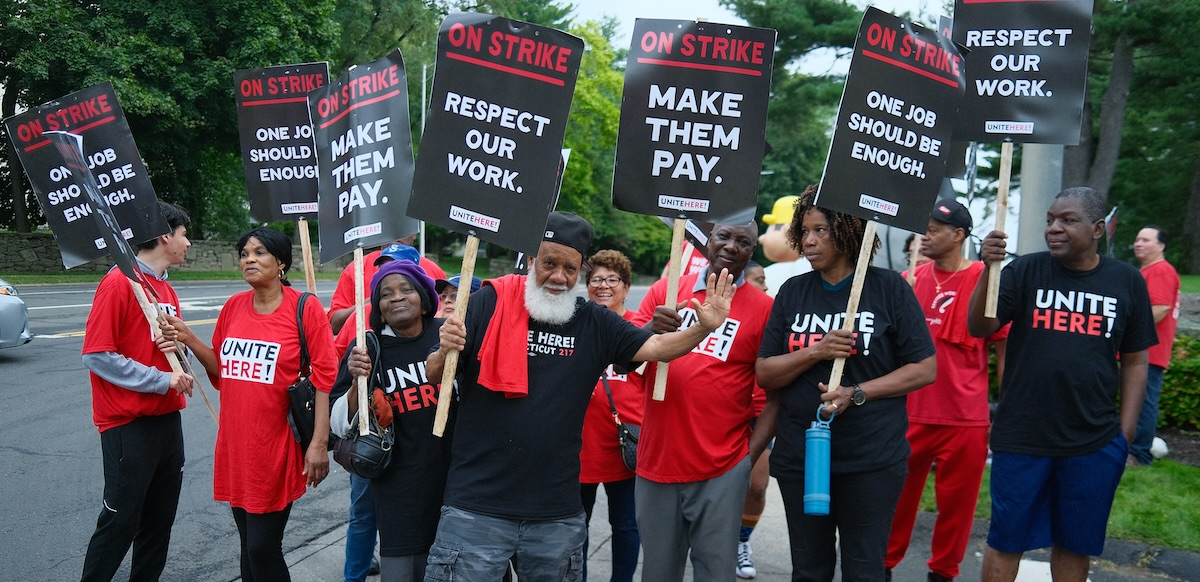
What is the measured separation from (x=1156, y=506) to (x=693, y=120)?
16.1 feet

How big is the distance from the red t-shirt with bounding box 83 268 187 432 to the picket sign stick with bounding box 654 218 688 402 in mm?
2334

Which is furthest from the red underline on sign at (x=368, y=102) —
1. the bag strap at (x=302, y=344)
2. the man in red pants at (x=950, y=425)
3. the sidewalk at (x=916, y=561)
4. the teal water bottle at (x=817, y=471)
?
the man in red pants at (x=950, y=425)

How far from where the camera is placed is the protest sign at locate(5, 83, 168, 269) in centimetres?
464

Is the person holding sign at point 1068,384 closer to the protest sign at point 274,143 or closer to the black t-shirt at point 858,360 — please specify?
the black t-shirt at point 858,360

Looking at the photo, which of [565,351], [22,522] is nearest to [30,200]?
[22,522]

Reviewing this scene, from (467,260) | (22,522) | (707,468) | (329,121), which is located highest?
(329,121)

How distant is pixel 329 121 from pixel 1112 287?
3577 millimetres

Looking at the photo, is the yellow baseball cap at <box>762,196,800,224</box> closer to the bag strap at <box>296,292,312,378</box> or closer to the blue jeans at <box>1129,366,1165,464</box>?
the blue jeans at <box>1129,366,1165,464</box>

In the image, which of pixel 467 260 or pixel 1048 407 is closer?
pixel 467 260

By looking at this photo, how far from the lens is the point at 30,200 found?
19.3 metres

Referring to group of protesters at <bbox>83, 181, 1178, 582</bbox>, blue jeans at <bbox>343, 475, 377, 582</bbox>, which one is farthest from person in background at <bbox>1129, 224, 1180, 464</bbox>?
blue jeans at <bbox>343, 475, 377, 582</bbox>

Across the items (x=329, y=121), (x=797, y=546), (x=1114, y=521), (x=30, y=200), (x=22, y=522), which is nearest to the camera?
(x=797, y=546)

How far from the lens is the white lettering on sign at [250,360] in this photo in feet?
13.7

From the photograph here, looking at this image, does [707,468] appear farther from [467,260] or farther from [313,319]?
[313,319]
